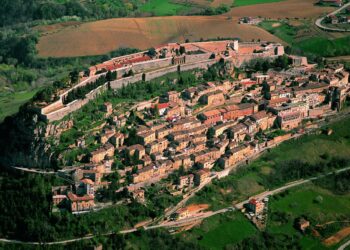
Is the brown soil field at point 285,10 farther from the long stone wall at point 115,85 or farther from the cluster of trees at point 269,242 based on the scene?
the cluster of trees at point 269,242

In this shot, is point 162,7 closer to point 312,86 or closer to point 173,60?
point 173,60

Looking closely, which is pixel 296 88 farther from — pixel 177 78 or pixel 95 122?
pixel 95 122

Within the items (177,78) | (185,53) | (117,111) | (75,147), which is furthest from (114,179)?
(185,53)

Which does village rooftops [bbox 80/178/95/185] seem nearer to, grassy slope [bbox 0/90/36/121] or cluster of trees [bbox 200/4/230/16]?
grassy slope [bbox 0/90/36/121]

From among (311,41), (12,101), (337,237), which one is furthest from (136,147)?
(311,41)

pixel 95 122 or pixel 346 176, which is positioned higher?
pixel 95 122
